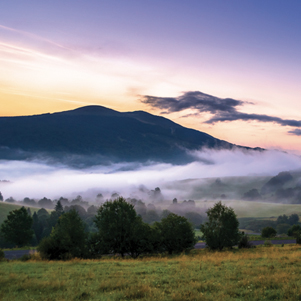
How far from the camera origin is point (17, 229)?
279 feet

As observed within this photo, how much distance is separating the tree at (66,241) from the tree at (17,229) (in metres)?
54.5

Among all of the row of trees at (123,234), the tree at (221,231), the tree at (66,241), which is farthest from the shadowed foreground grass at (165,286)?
the tree at (221,231)

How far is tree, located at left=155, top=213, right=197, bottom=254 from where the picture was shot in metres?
43.4

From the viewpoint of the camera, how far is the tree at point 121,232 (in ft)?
137

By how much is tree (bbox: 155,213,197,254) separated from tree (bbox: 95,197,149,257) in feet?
8.96

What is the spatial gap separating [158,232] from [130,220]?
14.3 feet

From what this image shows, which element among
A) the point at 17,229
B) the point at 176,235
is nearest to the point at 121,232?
the point at 176,235

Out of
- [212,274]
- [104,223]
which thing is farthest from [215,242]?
[212,274]

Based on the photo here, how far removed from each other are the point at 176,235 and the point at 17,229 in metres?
59.6

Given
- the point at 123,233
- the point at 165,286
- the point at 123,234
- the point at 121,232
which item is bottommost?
the point at 123,234

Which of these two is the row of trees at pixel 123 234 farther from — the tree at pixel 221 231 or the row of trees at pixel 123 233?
the tree at pixel 221 231

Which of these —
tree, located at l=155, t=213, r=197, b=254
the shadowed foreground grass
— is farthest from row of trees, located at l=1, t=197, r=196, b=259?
the shadowed foreground grass

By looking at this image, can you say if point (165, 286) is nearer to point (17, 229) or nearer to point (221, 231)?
point (221, 231)

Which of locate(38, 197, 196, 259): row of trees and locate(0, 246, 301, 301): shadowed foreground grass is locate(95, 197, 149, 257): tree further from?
locate(0, 246, 301, 301): shadowed foreground grass
